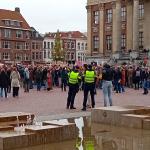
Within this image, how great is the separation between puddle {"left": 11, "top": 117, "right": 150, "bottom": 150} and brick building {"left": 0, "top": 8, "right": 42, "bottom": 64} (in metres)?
89.9

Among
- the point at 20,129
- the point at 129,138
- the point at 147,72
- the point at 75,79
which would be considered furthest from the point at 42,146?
the point at 147,72

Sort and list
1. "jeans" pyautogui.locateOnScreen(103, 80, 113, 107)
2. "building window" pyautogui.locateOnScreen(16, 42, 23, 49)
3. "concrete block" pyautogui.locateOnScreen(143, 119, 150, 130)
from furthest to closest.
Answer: "building window" pyautogui.locateOnScreen(16, 42, 23, 49), "jeans" pyautogui.locateOnScreen(103, 80, 113, 107), "concrete block" pyautogui.locateOnScreen(143, 119, 150, 130)

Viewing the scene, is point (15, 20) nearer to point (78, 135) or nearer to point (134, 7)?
point (134, 7)

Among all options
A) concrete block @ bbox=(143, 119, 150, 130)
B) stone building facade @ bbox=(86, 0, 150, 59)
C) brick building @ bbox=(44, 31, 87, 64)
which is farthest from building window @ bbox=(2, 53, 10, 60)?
concrete block @ bbox=(143, 119, 150, 130)

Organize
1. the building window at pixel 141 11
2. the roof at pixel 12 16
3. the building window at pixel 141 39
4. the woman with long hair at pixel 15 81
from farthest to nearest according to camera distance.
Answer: the roof at pixel 12 16, the building window at pixel 141 11, the building window at pixel 141 39, the woman with long hair at pixel 15 81

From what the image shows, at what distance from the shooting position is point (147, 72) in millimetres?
35156

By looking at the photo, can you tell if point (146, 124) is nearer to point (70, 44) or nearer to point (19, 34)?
point (19, 34)

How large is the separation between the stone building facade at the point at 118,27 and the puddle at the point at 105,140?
46.7 metres

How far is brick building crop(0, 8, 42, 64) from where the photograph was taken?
102250 mm

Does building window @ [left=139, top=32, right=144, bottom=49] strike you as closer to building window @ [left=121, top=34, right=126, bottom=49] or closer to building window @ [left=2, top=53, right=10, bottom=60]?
building window @ [left=121, top=34, right=126, bottom=49]

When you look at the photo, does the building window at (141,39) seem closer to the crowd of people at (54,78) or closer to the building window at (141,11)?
the building window at (141,11)

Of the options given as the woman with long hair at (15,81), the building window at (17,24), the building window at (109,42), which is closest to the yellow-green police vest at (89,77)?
the woman with long hair at (15,81)

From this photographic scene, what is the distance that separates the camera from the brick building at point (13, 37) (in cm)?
10225

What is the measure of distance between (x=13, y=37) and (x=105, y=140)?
313 feet
